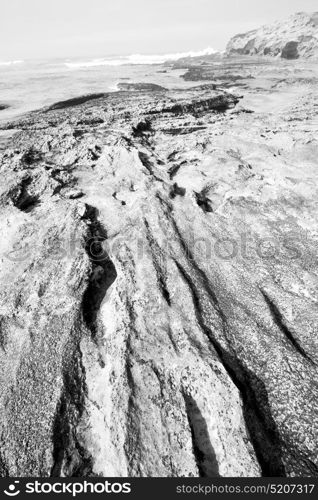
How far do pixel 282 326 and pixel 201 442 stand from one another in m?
7.01

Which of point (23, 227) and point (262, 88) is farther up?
point (262, 88)

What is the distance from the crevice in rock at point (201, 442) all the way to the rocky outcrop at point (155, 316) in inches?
1.5

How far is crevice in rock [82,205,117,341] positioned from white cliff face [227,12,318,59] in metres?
108

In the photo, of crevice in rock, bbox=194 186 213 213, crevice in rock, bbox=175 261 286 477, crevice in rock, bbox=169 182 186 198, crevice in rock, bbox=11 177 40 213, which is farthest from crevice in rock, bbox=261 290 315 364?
crevice in rock, bbox=11 177 40 213

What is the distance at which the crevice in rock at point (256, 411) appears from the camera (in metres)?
11.9

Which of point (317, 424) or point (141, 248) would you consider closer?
point (317, 424)

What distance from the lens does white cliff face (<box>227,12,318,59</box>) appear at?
107325 millimetres

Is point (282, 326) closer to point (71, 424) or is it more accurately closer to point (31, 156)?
point (71, 424)

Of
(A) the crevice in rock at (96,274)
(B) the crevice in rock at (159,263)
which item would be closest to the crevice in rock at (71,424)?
(A) the crevice in rock at (96,274)

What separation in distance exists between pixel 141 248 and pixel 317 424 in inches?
466

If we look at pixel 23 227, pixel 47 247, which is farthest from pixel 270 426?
pixel 23 227

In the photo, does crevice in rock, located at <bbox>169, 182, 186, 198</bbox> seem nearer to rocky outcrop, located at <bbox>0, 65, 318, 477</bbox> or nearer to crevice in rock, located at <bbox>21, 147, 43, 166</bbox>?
rocky outcrop, located at <bbox>0, 65, 318, 477</bbox>

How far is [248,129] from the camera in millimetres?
40062

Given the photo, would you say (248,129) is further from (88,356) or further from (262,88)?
(88,356)
